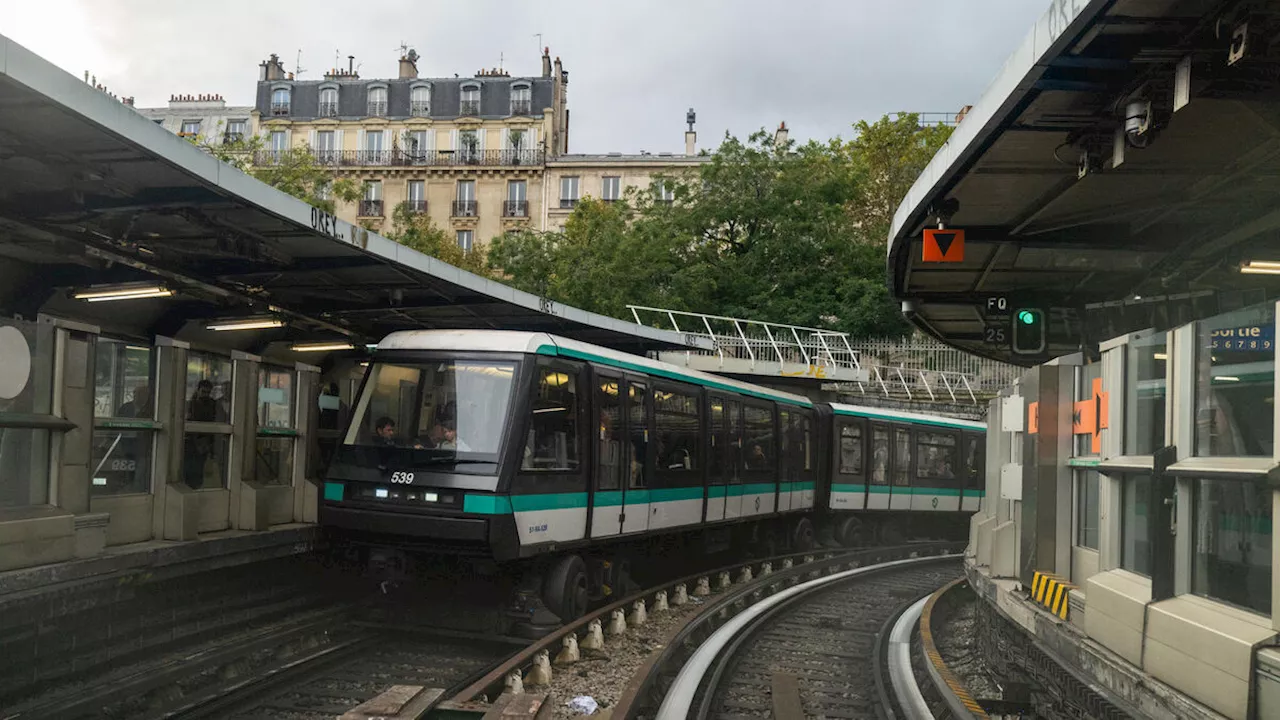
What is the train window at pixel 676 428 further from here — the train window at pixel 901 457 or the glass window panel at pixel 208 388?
the train window at pixel 901 457

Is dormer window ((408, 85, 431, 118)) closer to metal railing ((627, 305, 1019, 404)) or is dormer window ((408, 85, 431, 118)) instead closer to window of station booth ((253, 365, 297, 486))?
metal railing ((627, 305, 1019, 404))

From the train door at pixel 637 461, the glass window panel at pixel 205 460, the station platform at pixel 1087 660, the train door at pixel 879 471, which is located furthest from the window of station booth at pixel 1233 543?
the train door at pixel 879 471

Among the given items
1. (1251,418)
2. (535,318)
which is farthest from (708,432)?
(1251,418)

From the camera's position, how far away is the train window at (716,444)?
15250 millimetres

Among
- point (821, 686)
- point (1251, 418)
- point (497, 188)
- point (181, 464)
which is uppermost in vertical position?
point (497, 188)

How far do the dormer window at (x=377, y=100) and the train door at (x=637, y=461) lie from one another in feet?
180

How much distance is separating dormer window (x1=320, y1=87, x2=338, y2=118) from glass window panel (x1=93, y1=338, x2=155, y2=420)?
2201 inches

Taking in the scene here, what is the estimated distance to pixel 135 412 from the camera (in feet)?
36.6

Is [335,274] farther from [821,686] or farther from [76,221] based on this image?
[821,686]

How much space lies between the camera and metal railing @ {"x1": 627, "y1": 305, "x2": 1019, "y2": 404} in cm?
3231

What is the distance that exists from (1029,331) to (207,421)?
8727mm

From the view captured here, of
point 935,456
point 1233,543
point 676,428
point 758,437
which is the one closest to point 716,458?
point 676,428

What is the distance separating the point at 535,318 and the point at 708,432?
2.76 metres

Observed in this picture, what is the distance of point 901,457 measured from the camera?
23516mm
